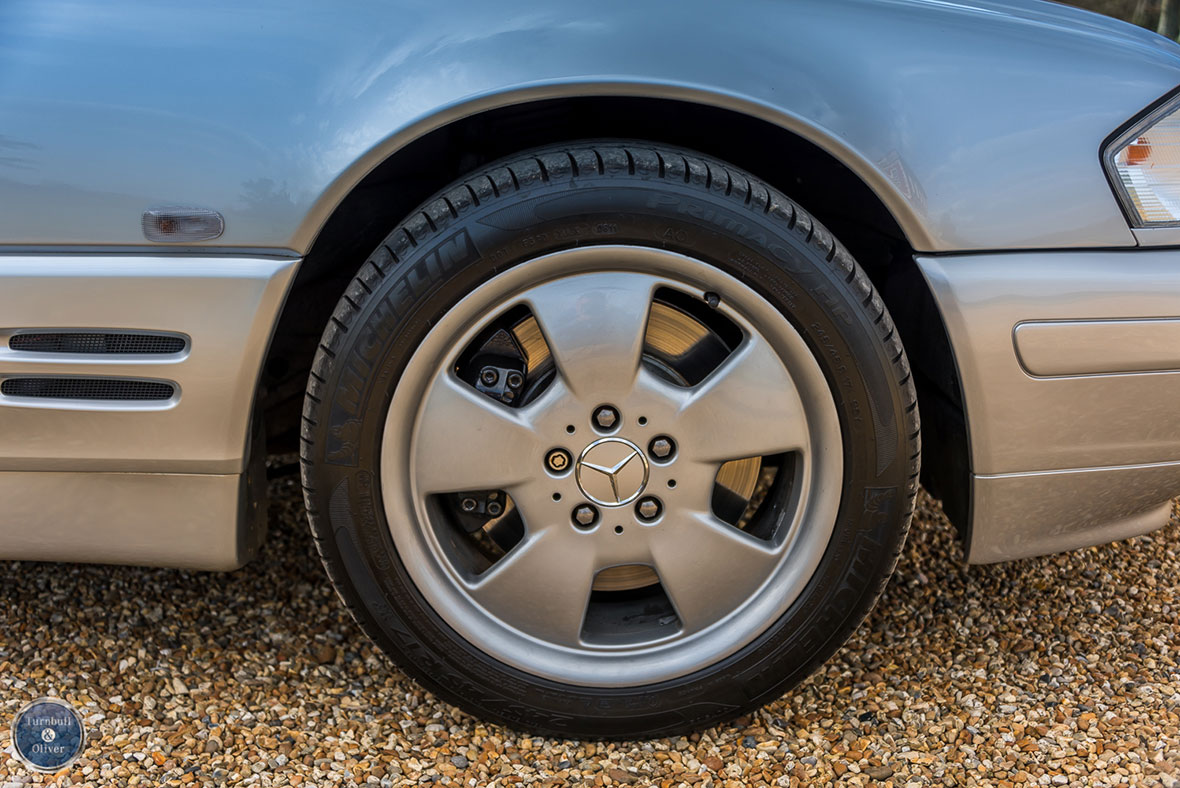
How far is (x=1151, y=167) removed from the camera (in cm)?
150

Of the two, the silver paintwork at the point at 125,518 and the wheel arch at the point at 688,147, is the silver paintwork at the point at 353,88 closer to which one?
the wheel arch at the point at 688,147

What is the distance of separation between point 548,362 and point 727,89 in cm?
53

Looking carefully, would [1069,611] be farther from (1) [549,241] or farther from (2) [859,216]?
(1) [549,241]

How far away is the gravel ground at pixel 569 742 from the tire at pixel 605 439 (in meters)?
0.11

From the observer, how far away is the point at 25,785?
152cm

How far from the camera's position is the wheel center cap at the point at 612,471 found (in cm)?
153

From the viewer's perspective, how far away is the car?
4.62 ft

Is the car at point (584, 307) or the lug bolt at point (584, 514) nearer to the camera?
the car at point (584, 307)

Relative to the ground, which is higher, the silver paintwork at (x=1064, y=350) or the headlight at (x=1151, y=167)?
the headlight at (x=1151, y=167)

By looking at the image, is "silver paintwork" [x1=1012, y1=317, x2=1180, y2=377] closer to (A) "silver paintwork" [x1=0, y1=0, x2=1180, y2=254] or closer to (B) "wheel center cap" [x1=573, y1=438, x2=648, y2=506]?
(A) "silver paintwork" [x1=0, y1=0, x2=1180, y2=254]

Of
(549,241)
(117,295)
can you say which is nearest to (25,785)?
(117,295)

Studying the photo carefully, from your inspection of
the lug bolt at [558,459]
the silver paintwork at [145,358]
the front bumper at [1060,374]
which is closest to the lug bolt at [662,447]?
the lug bolt at [558,459]

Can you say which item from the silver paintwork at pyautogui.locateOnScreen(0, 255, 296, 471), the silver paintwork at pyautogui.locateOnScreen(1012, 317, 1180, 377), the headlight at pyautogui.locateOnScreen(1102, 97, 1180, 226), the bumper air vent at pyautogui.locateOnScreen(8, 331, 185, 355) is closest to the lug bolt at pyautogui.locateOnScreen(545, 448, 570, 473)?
the silver paintwork at pyautogui.locateOnScreen(0, 255, 296, 471)

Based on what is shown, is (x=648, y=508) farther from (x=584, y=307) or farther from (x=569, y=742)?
(x=569, y=742)
